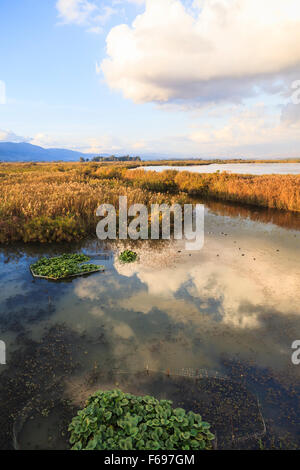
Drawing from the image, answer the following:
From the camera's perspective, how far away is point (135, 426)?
11.5 feet

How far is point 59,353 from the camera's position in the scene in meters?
5.30

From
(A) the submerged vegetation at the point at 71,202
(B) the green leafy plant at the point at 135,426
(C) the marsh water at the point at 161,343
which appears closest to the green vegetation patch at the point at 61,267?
(C) the marsh water at the point at 161,343

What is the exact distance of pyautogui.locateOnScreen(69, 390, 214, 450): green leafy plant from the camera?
3.29 metres

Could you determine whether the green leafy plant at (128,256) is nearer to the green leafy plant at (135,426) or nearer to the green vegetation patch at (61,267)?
the green vegetation patch at (61,267)

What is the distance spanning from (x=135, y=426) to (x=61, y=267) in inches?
259

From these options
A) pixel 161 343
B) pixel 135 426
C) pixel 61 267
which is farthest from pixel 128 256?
pixel 135 426

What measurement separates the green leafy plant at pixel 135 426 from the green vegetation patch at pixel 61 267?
5.43 m

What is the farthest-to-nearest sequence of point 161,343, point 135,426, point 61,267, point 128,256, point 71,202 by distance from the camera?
point 71,202, point 128,256, point 61,267, point 161,343, point 135,426

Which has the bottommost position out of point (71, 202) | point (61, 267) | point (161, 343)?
point (161, 343)

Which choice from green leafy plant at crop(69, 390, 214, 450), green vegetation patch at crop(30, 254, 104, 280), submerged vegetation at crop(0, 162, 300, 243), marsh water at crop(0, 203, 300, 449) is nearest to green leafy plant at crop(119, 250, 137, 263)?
marsh water at crop(0, 203, 300, 449)

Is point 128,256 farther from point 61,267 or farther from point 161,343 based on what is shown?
point 161,343
